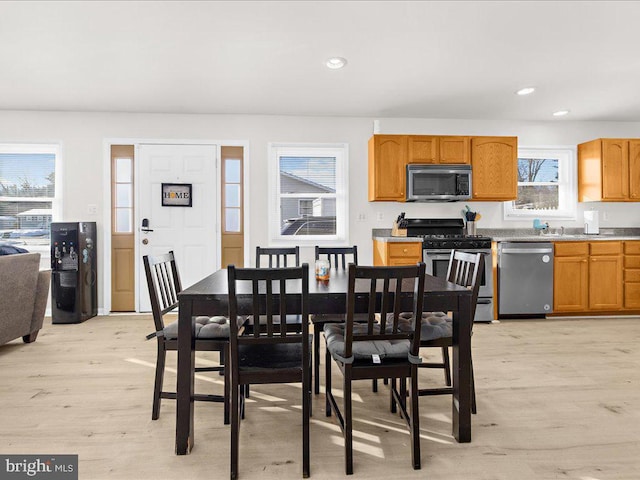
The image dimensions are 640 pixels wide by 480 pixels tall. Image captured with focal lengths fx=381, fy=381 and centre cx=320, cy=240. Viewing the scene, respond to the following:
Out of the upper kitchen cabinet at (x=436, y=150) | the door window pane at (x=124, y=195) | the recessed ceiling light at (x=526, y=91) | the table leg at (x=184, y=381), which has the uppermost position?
the recessed ceiling light at (x=526, y=91)

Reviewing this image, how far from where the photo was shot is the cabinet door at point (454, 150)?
449cm

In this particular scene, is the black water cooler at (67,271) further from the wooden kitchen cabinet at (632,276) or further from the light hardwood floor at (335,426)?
the wooden kitchen cabinet at (632,276)

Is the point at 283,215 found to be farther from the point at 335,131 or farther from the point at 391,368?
the point at 391,368

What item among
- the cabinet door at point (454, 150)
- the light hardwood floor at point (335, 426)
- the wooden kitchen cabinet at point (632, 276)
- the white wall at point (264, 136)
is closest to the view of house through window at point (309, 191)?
the white wall at point (264, 136)

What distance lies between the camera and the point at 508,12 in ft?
8.21

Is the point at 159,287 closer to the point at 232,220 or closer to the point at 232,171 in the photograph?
the point at 232,220

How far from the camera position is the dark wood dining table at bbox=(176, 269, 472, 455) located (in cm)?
173

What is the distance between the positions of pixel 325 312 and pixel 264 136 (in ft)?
11.2

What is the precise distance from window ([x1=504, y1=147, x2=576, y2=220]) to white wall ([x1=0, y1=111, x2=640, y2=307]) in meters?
0.13

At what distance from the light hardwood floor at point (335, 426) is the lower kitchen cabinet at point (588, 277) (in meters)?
1.27

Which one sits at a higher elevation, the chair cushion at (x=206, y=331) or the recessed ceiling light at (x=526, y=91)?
the recessed ceiling light at (x=526, y=91)

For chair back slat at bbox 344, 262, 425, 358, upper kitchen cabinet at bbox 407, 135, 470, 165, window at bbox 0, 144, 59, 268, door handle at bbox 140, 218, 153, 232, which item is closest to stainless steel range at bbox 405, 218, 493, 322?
upper kitchen cabinet at bbox 407, 135, 470, 165

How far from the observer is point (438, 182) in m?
4.46

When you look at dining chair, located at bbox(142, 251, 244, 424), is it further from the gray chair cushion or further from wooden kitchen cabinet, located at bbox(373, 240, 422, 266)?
wooden kitchen cabinet, located at bbox(373, 240, 422, 266)
